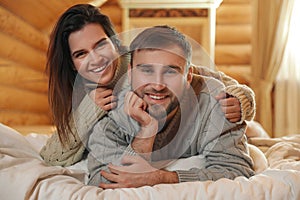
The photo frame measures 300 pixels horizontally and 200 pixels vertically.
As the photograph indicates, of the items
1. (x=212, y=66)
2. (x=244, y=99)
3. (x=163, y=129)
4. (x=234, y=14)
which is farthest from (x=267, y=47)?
(x=163, y=129)

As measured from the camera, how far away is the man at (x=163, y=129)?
911 mm

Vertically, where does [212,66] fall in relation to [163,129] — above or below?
above

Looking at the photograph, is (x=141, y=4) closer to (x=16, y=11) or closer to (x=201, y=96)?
(x=16, y=11)

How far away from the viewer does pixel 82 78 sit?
112 cm

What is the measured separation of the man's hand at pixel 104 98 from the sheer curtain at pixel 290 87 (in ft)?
7.40

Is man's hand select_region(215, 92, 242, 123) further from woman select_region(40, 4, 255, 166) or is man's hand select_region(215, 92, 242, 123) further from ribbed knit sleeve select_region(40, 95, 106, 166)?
ribbed knit sleeve select_region(40, 95, 106, 166)

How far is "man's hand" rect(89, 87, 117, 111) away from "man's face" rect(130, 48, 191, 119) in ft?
0.31

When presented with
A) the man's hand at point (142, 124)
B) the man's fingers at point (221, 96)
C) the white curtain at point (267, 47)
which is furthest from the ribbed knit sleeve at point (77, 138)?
the white curtain at point (267, 47)

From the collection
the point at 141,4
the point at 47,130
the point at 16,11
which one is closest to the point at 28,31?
the point at 16,11

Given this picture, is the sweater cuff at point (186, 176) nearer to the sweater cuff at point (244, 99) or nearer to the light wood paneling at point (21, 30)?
the sweater cuff at point (244, 99)

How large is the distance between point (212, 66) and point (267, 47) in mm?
1920

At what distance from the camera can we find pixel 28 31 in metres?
2.30

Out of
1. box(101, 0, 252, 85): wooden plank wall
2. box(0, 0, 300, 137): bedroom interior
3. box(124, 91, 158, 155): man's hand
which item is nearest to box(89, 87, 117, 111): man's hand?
box(124, 91, 158, 155): man's hand

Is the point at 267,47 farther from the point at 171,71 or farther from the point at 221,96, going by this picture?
the point at 171,71
